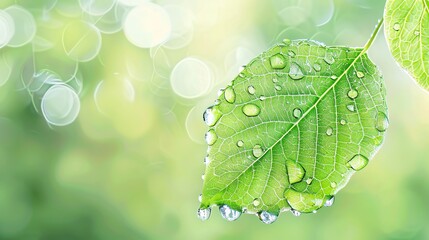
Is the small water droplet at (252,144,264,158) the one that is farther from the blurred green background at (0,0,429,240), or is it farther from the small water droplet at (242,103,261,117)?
the blurred green background at (0,0,429,240)

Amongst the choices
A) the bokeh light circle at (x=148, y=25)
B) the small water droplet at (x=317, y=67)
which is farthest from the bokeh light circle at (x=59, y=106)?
the small water droplet at (x=317, y=67)

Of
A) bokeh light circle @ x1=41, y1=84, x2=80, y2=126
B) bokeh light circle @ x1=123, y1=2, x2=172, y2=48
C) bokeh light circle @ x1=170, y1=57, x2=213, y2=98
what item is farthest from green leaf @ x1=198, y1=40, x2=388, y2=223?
bokeh light circle @ x1=123, y1=2, x2=172, y2=48

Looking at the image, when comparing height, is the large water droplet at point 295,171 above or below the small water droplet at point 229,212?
above

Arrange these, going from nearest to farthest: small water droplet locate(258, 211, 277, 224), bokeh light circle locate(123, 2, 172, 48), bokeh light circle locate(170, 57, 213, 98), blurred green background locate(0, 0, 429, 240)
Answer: small water droplet locate(258, 211, 277, 224) < blurred green background locate(0, 0, 429, 240) < bokeh light circle locate(170, 57, 213, 98) < bokeh light circle locate(123, 2, 172, 48)

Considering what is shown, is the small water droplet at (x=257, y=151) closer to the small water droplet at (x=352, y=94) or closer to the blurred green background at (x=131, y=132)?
the small water droplet at (x=352, y=94)

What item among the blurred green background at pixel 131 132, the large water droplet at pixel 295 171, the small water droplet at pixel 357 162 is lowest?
the blurred green background at pixel 131 132

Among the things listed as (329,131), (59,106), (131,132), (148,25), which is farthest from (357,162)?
(148,25)
